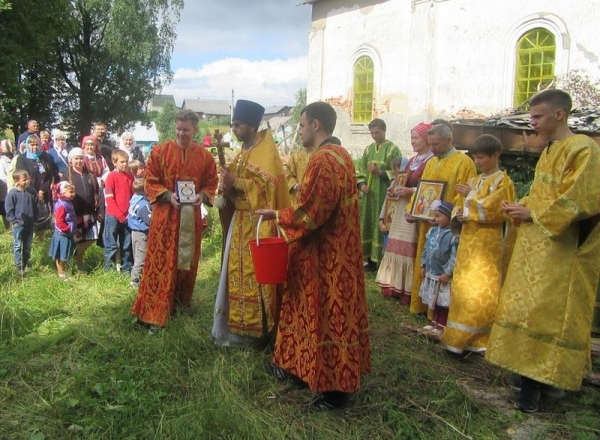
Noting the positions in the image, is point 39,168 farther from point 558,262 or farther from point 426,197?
point 558,262

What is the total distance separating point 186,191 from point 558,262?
3.12m

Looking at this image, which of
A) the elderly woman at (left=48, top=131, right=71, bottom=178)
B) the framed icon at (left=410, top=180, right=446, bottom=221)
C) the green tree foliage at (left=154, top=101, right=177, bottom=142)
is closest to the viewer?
the framed icon at (left=410, top=180, right=446, bottom=221)

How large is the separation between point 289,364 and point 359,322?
1.85 ft

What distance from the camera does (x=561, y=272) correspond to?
337 centimetres

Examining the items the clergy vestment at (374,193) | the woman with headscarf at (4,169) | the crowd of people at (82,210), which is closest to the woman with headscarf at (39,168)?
the woman with headscarf at (4,169)

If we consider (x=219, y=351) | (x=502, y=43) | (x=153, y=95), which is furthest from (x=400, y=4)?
(x=153, y=95)

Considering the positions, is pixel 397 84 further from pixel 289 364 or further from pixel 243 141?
pixel 289 364

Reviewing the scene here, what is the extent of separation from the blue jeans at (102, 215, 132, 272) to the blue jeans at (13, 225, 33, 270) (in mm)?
945

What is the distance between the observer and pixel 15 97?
55.6ft

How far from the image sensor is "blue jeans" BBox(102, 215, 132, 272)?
262 inches

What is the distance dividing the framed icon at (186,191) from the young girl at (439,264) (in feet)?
7.49

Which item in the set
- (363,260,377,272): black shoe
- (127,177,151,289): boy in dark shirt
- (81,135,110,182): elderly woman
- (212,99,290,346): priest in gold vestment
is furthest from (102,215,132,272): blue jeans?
(363,260,377,272): black shoe

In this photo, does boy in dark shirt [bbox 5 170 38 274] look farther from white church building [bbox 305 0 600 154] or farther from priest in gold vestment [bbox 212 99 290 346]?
white church building [bbox 305 0 600 154]

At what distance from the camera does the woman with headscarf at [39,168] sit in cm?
831
